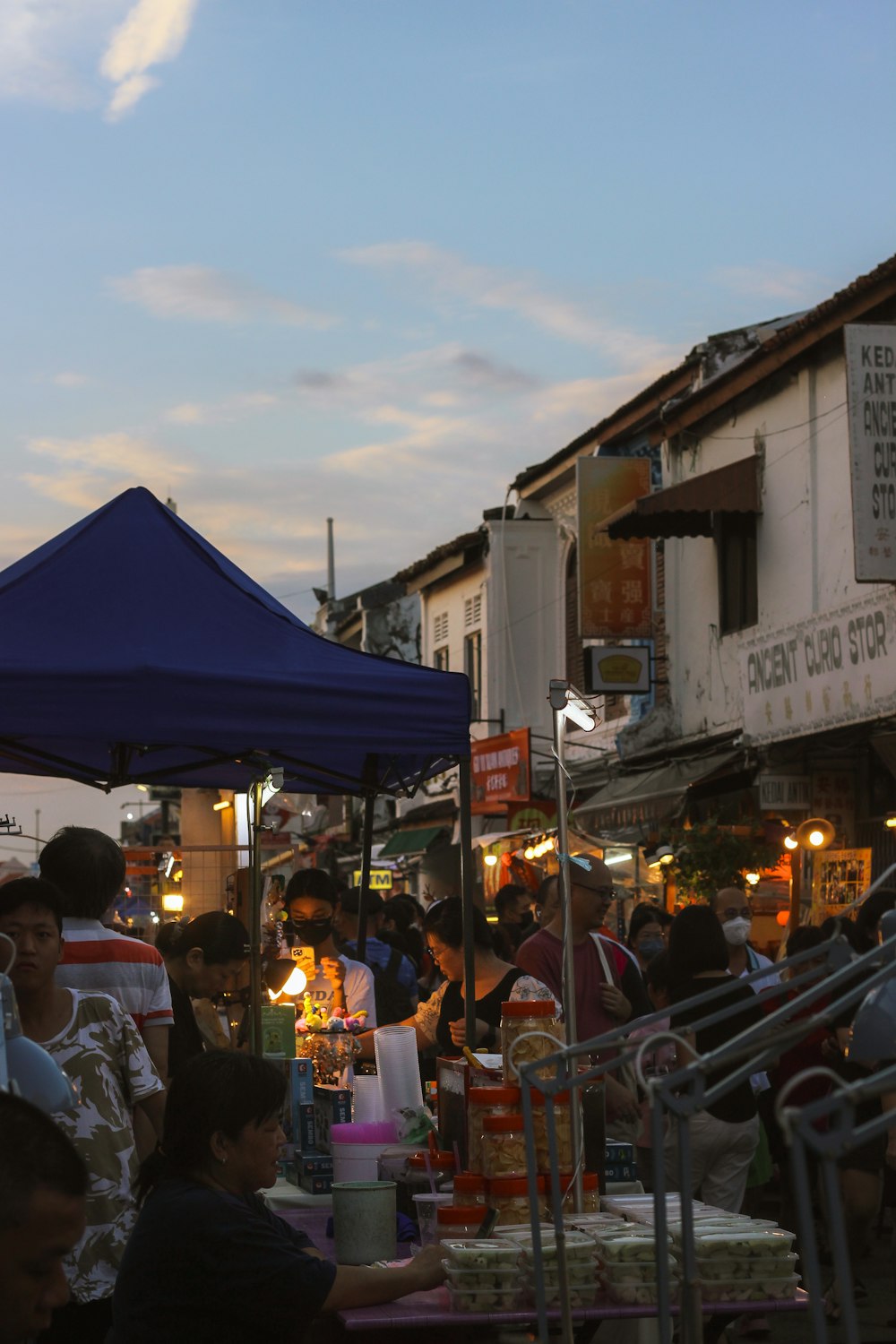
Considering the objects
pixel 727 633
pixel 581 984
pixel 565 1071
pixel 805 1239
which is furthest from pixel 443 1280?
pixel 727 633

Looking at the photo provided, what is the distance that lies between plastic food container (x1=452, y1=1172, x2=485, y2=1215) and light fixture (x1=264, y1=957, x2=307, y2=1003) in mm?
3000

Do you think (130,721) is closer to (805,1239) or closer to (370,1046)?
(370,1046)

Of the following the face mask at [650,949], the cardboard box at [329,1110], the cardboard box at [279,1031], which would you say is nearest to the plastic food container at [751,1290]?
the cardboard box at [329,1110]

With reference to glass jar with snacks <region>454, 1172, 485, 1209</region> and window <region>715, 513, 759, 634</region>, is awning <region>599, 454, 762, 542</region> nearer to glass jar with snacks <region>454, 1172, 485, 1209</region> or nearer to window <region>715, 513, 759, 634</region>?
window <region>715, 513, 759, 634</region>

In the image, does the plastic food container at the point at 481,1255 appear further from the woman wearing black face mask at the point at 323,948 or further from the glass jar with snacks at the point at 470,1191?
the woman wearing black face mask at the point at 323,948

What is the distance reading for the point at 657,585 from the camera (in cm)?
2252

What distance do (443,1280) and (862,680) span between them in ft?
38.2

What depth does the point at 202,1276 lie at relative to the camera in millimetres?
3615

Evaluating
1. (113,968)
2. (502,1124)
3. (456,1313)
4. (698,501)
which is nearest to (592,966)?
(502,1124)

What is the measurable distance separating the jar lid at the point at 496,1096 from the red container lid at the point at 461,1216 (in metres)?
0.29

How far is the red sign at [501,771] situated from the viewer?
25.7 meters

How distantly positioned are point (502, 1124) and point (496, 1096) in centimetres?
11

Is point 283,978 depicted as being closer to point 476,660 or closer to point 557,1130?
point 557,1130

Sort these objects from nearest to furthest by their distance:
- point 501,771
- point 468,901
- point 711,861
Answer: point 468,901
point 711,861
point 501,771
